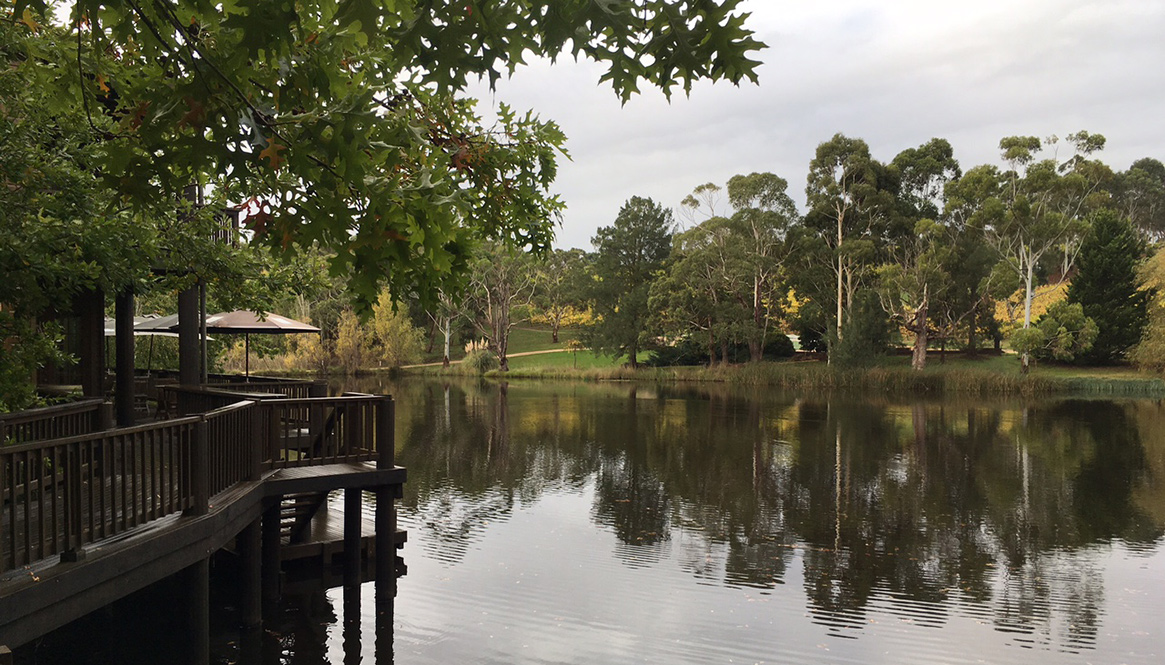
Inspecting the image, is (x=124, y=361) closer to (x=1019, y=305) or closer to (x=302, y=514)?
(x=302, y=514)

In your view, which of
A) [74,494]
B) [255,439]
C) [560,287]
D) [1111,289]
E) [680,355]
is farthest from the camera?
[560,287]

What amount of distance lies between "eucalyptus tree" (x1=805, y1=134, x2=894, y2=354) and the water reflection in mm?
19297

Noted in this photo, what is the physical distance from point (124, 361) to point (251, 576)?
4.46 metres

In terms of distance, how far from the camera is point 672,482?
16.7 metres

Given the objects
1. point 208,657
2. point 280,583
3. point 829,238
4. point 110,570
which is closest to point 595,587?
point 280,583

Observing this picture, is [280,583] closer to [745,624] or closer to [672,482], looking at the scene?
[745,624]

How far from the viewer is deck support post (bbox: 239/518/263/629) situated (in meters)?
8.23

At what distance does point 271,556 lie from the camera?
9125 millimetres

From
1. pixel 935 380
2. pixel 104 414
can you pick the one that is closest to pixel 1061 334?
pixel 935 380

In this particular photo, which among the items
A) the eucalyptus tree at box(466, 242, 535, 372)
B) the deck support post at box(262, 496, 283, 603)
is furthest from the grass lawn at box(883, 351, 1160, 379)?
the deck support post at box(262, 496, 283, 603)

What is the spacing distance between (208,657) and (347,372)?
47936 mm

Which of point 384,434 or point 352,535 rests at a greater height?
point 384,434

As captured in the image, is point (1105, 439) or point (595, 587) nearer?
point (595, 587)

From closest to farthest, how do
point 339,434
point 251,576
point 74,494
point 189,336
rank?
point 74,494 < point 251,576 < point 339,434 < point 189,336
